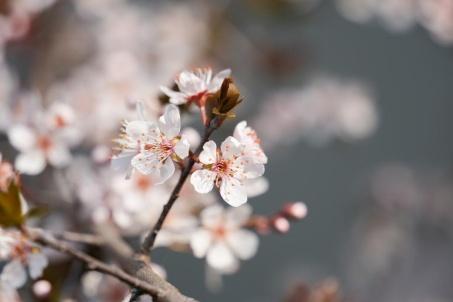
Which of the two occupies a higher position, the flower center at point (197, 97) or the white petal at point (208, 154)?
the flower center at point (197, 97)

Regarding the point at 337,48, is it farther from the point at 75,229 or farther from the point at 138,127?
the point at 138,127

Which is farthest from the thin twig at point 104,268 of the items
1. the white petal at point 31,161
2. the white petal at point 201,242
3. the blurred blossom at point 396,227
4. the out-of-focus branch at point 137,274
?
the blurred blossom at point 396,227

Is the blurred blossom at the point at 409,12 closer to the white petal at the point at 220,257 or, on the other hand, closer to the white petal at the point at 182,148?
the white petal at the point at 220,257

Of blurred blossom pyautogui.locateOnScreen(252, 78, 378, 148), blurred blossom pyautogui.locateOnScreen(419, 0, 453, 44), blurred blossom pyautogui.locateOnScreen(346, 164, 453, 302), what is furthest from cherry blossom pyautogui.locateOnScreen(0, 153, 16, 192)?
blurred blossom pyautogui.locateOnScreen(346, 164, 453, 302)

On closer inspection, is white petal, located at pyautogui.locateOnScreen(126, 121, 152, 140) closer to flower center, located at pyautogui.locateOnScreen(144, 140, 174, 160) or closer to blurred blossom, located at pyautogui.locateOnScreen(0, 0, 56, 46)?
flower center, located at pyautogui.locateOnScreen(144, 140, 174, 160)

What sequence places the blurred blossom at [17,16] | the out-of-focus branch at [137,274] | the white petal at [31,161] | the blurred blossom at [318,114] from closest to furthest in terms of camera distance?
the out-of-focus branch at [137,274] → the white petal at [31,161] → the blurred blossom at [17,16] → the blurred blossom at [318,114]

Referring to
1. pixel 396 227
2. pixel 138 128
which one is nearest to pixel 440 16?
pixel 396 227

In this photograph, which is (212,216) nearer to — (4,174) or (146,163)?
(146,163)
